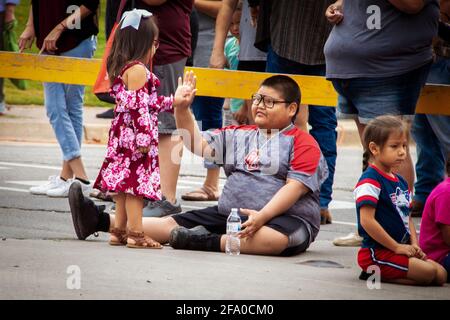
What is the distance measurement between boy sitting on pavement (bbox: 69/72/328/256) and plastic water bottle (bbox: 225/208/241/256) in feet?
0.12

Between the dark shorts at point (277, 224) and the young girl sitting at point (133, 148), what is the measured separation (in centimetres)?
29

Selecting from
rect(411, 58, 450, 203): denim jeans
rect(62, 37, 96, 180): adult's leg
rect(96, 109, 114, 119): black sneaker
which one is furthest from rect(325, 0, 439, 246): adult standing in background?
rect(96, 109, 114, 119): black sneaker

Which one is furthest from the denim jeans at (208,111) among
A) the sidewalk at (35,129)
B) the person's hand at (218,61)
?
the sidewalk at (35,129)

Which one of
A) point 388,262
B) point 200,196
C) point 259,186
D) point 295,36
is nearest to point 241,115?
point 200,196

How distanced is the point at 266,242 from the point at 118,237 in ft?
2.87

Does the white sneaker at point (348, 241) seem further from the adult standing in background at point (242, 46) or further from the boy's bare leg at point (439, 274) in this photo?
the adult standing in background at point (242, 46)

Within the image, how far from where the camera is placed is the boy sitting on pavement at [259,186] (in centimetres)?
667

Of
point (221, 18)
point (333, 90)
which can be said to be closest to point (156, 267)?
point (333, 90)

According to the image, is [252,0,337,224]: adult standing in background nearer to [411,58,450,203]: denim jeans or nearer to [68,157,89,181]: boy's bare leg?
[411,58,450,203]: denim jeans

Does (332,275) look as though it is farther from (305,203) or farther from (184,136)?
(184,136)

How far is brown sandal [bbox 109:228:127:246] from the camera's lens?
271 inches

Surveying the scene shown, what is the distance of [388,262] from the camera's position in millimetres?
5859

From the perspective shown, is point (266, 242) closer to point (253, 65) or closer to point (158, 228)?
point (158, 228)
